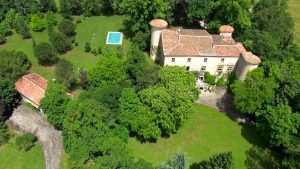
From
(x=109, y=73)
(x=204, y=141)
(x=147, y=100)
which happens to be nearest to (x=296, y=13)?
(x=204, y=141)

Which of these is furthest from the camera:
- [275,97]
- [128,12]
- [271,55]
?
[128,12]

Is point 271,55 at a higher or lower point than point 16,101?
higher

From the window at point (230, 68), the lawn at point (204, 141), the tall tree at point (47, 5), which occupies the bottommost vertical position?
the lawn at point (204, 141)

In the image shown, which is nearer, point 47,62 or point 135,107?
point 135,107

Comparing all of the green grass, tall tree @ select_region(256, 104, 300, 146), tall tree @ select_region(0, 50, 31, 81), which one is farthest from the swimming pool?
tall tree @ select_region(256, 104, 300, 146)

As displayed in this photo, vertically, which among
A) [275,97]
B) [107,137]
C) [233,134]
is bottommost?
[233,134]

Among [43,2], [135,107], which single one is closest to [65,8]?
[43,2]

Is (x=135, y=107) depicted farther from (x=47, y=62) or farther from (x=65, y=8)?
(x=65, y=8)

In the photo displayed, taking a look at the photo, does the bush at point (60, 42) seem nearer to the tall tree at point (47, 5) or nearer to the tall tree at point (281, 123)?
the tall tree at point (47, 5)

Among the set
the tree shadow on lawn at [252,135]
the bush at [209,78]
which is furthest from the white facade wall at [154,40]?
the tree shadow on lawn at [252,135]
